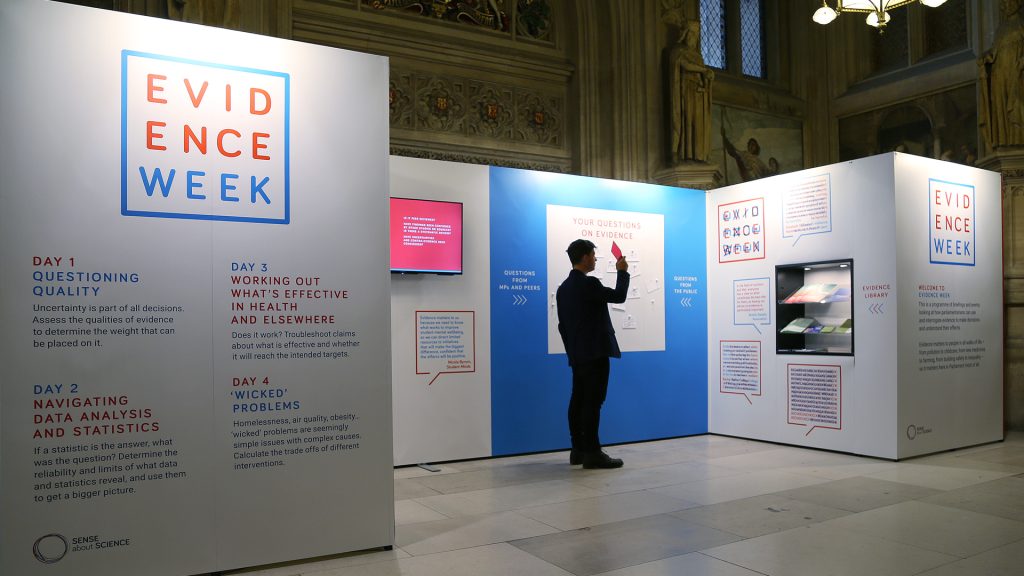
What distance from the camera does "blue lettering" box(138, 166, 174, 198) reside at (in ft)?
12.0

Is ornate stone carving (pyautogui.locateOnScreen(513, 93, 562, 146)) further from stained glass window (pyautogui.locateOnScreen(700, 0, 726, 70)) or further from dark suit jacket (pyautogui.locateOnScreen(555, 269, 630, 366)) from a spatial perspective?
dark suit jacket (pyautogui.locateOnScreen(555, 269, 630, 366))

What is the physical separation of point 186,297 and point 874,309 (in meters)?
5.40

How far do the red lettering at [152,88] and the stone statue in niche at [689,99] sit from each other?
6901mm

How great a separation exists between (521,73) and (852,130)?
537 centimetres

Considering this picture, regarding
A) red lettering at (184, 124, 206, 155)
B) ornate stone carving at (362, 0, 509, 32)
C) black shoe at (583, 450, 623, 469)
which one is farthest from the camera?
ornate stone carving at (362, 0, 509, 32)

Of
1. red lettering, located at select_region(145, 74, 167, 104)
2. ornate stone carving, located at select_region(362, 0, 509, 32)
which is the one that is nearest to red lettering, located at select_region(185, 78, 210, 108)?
red lettering, located at select_region(145, 74, 167, 104)

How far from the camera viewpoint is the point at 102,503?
11.5ft

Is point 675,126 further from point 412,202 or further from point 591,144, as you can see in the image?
point 412,202

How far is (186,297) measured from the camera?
3.74m

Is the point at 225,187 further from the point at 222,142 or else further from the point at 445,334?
the point at 445,334

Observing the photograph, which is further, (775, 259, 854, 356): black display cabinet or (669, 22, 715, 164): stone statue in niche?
(669, 22, 715, 164): stone statue in niche

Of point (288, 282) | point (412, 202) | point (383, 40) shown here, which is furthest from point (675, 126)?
point (288, 282)

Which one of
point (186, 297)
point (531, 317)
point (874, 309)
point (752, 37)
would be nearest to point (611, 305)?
point (531, 317)

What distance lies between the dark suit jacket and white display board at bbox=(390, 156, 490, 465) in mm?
956
